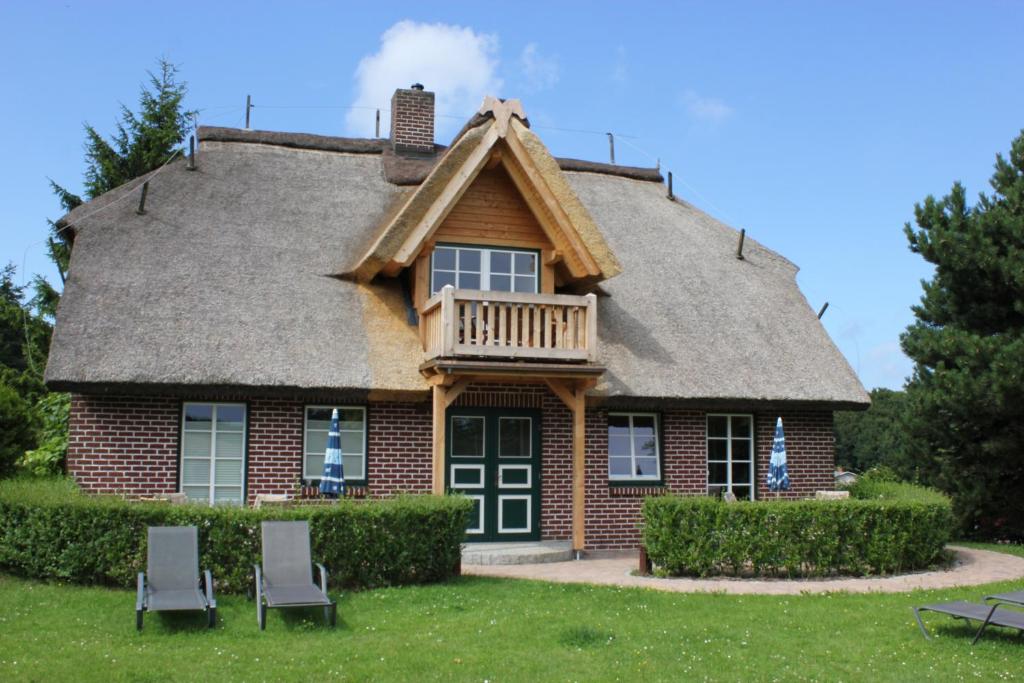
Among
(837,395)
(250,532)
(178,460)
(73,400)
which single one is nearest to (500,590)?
(250,532)

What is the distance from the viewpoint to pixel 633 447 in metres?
17.6

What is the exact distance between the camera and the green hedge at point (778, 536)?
1358 centimetres

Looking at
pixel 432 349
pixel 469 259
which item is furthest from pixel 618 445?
pixel 469 259

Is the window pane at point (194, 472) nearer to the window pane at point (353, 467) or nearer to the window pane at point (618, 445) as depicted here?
the window pane at point (353, 467)

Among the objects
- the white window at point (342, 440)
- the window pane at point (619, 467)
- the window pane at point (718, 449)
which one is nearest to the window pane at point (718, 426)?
A: the window pane at point (718, 449)

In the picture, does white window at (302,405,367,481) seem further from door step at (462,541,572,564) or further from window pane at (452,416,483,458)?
door step at (462,541,572,564)

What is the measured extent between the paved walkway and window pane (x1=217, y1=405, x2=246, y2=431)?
407cm

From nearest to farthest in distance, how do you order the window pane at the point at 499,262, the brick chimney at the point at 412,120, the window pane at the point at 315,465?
1. the window pane at the point at 315,465
2. the window pane at the point at 499,262
3. the brick chimney at the point at 412,120

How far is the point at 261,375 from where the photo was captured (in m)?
14.9

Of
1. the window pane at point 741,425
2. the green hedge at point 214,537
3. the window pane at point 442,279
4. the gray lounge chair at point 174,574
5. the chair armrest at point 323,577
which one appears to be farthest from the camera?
the window pane at point 741,425

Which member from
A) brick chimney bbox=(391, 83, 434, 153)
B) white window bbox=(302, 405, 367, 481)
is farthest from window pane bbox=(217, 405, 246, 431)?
brick chimney bbox=(391, 83, 434, 153)

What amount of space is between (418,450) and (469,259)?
3.30 meters

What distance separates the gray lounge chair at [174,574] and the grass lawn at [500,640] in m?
0.23

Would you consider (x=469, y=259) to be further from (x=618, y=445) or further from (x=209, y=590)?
(x=209, y=590)
